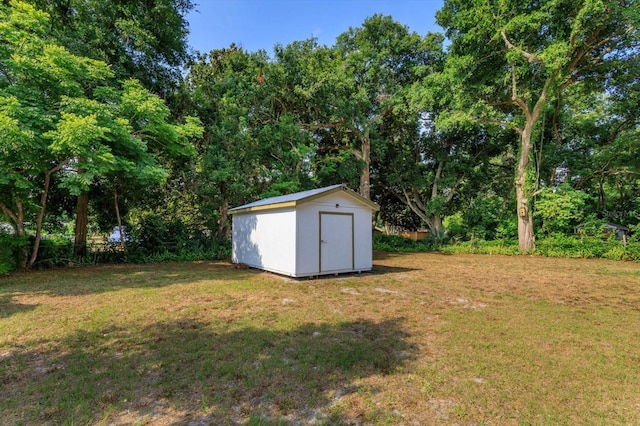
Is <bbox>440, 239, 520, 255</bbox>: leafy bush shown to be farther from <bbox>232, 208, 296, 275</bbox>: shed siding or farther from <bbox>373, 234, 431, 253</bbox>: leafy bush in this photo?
<bbox>232, 208, 296, 275</bbox>: shed siding

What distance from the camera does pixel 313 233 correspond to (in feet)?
25.3

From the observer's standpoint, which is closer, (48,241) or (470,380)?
(470,380)

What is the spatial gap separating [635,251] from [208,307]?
1480 cm

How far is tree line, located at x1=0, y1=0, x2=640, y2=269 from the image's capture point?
8211 mm

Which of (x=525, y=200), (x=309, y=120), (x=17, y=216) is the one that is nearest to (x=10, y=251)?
(x=17, y=216)

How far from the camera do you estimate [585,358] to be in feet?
10.5

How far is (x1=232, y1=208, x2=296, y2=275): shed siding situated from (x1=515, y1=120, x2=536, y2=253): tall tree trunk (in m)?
11.9

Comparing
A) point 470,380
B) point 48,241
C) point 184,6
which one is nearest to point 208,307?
point 470,380

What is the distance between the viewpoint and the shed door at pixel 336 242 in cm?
794

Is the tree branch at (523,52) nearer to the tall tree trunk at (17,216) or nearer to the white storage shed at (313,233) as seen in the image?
the white storage shed at (313,233)

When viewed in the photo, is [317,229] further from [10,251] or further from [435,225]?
[435,225]

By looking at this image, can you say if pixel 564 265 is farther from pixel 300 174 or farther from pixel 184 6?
pixel 184 6

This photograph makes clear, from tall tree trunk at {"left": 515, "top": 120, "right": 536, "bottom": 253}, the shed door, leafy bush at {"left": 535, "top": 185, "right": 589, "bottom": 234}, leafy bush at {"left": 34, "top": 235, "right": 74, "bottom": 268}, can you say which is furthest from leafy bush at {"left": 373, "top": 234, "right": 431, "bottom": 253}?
leafy bush at {"left": 34, "top": 235, "right": 74, "bottom": 268}

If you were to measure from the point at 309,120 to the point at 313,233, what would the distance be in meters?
11.2
